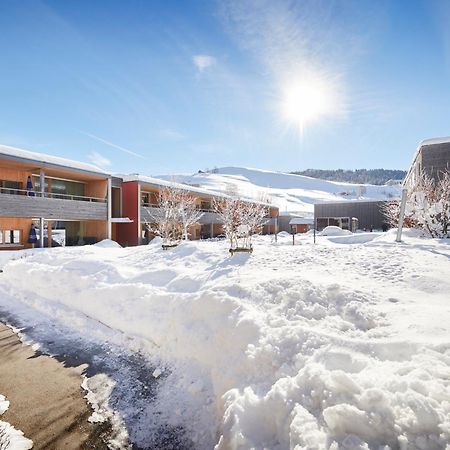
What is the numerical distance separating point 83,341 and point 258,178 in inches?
5876

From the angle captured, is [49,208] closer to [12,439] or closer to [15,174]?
[15,174]

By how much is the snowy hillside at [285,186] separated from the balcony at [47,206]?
77614mm

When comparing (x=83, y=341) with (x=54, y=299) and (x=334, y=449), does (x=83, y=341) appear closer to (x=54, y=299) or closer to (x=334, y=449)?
(x=54, y=299)

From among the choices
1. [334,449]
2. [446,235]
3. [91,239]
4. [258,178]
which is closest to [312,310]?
[334,449]

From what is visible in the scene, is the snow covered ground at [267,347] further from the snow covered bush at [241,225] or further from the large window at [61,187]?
the large window at [61,187]

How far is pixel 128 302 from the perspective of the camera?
7.21m

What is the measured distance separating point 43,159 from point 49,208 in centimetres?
304

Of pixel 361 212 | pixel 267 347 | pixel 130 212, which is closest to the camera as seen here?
pixel 267 347

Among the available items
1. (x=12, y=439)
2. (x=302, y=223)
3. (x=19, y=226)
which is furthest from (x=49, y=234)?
(x=302, y=223)

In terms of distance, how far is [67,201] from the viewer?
19.6 meters

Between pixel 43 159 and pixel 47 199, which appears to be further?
pixel 47 199

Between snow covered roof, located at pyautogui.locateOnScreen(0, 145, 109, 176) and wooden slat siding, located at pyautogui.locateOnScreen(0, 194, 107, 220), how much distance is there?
217 centimetres

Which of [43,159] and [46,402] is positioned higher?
[43,159]

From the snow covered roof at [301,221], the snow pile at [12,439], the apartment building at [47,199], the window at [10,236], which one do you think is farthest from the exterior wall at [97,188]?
the snow covered roof at [301,221]
